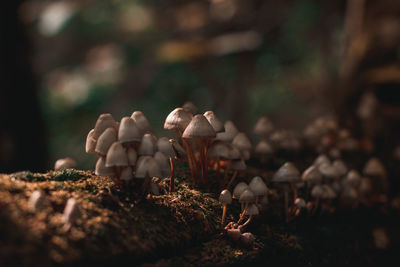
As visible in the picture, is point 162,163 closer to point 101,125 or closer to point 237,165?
point 101,125

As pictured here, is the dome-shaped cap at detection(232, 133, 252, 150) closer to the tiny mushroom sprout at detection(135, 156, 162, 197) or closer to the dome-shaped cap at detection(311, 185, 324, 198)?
the dome-shaped cap at detection(311, 185, 324, 198)

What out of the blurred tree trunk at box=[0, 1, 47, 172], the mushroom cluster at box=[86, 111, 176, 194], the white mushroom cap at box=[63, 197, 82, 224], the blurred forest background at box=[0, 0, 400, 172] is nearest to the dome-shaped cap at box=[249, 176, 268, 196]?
the mushroom cluster at box=[86, 111, 176, 194]

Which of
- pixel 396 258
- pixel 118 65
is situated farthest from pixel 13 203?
pixel 118 65

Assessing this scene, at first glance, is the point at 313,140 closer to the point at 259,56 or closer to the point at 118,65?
the point at 259,56

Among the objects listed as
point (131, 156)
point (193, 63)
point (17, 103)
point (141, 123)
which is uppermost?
point (193, 63)

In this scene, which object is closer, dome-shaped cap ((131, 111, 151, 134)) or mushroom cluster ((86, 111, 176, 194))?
mushroom cluster ((86, 111, 176, 194))

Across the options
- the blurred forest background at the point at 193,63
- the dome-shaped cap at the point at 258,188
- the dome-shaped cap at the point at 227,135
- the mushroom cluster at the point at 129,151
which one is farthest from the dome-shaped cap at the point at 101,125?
the blurred forest background at the point at 193,63

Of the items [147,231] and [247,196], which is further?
Result: [247,196]

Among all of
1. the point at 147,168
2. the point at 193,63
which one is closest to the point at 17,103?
the point at 147,168
